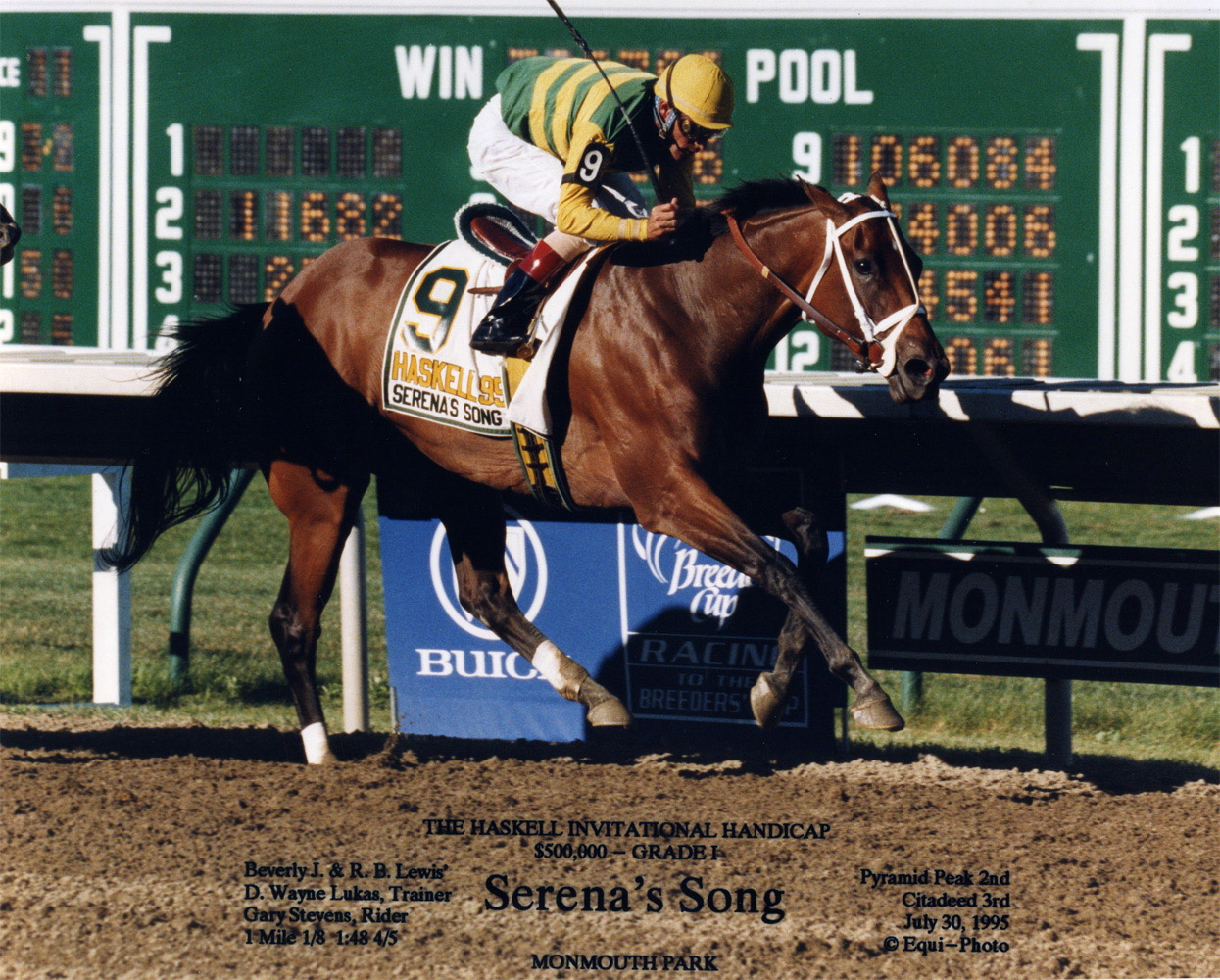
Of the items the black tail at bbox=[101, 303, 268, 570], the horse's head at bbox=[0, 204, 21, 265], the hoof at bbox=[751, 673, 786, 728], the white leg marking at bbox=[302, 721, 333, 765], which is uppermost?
the horse's head at bbox=[0, 204, 21, 265]

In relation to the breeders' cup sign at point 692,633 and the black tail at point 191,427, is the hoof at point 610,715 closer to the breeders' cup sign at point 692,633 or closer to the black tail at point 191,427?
the breeders' cup sign at point 692,633

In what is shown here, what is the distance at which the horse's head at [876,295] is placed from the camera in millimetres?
3697

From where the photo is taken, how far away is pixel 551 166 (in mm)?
4543

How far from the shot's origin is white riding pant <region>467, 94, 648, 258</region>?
4.38 metres

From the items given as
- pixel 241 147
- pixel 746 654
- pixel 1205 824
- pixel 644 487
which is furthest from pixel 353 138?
pixel 1205 824

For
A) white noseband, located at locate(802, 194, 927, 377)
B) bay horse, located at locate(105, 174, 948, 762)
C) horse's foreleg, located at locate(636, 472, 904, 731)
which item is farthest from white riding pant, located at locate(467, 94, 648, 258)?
horse's foreleg, located at locate(636, 472, 904, 731)

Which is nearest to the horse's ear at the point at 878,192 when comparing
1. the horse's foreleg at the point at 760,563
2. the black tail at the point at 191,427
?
the horse's foreleg at the point at 760,563

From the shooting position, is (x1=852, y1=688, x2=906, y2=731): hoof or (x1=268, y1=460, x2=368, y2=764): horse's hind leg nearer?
(x1=852, y1=688, x2=906, y2=731): hoof

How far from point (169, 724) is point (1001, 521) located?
691cm

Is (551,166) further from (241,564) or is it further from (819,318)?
(241,564)

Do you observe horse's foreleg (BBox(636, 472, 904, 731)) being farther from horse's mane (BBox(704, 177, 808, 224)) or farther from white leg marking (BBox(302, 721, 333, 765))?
white leg marking (BBox(302, 721, 333, 765))

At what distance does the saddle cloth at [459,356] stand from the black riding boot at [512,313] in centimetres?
4

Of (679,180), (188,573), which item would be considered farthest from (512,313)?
(188,573)

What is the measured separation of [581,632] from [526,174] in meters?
1.74
